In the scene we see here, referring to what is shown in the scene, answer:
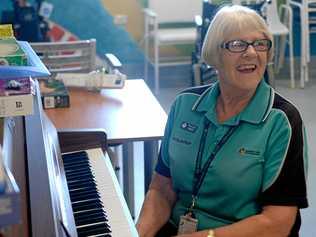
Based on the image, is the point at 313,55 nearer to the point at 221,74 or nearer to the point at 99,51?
the point at 99,51

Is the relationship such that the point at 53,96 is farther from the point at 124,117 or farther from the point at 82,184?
the point at 82,184

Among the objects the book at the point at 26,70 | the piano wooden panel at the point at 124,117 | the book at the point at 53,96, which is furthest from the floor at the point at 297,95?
the book at the point at 26,70

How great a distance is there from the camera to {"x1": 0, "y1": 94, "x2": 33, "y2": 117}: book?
1126 millimetres

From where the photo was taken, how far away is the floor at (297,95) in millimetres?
3661

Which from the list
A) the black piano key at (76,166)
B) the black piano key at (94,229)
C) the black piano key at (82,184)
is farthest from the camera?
the black piano key at (76,166)

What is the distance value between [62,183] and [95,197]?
6.6 inches

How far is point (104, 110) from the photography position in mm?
2752

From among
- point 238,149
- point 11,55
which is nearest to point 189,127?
point 238,149

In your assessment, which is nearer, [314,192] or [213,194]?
[213,194]

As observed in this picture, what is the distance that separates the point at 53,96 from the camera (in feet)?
9.03

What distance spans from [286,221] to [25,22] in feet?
13.4

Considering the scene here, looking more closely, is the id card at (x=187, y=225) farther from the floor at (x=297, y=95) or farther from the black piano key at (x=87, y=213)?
the floor at (x=297, y=95)

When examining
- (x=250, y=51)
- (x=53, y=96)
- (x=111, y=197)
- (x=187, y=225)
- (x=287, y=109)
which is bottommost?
(x=187, y=225)

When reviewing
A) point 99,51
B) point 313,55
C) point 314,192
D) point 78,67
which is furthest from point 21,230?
point 313,55
